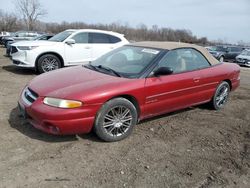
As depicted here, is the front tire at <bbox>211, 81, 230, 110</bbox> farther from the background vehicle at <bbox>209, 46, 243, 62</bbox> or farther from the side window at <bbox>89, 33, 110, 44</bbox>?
the background vehicle at <bbox>209, 46, 243, 62</bbox>

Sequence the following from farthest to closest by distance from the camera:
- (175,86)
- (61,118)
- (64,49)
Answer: (64,49)
(175,86)
(61,118)

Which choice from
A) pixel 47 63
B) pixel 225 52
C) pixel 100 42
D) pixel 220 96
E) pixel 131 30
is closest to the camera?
pixel 220 96

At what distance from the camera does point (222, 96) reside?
6.55 meters

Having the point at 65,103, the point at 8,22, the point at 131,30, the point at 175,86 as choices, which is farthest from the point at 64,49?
the point at 131,30

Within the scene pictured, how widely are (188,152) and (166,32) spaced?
71700 millimetres

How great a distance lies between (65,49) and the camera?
10023mm

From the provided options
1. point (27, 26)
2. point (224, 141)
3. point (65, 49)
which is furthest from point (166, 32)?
point (224, 141)

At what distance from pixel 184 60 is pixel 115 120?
1.96 metres

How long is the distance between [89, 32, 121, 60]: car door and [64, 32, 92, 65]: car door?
150 millimetres

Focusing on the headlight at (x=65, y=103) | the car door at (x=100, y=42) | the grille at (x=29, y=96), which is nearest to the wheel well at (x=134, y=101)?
the headlight at (x=65, y=103)

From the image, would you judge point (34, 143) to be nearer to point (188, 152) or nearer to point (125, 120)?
A: point (125, 120)

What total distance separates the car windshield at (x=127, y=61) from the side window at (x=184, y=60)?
0.77ft

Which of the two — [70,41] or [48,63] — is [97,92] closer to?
[48,63]

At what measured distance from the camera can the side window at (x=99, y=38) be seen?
35.1 ft
